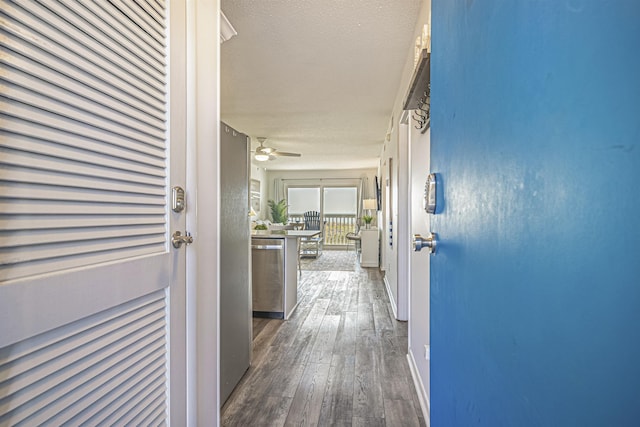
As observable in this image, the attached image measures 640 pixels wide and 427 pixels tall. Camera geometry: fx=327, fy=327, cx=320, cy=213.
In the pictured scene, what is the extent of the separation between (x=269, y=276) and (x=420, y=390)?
1.91 meters

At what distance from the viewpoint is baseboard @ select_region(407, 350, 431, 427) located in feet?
5.59

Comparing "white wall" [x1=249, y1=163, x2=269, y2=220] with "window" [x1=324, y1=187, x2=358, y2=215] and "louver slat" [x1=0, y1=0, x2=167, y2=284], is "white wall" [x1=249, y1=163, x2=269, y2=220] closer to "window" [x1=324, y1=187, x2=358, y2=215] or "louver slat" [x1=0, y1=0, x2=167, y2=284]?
"window" [x1=324, y1=187, x2=358, y2=215]

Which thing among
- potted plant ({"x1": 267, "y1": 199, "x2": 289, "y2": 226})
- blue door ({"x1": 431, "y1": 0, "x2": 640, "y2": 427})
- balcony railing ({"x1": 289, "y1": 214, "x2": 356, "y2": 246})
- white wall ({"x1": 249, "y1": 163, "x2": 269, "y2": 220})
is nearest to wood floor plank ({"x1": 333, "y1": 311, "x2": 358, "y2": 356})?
blue door ({"x1": 431, "y1": 0, "x2": 640, "y2": 427})

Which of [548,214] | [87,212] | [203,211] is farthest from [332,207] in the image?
[548,214]

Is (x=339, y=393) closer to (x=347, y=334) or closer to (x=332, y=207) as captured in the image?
(x=347, y=334)

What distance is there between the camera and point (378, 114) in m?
4.42

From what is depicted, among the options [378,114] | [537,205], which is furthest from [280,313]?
[537,205]

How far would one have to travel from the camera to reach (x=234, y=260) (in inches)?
78.5

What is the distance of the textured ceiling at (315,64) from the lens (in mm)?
2176

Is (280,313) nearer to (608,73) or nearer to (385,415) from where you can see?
(385,415)

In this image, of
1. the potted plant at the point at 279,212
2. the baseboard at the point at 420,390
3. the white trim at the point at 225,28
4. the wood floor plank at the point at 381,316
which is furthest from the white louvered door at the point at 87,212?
the potted plant at the point at 279,212

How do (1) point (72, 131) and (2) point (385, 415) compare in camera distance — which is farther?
(2) point (385, 415)

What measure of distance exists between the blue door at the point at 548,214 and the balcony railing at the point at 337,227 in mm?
9288

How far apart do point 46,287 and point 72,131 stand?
345 millimetres
